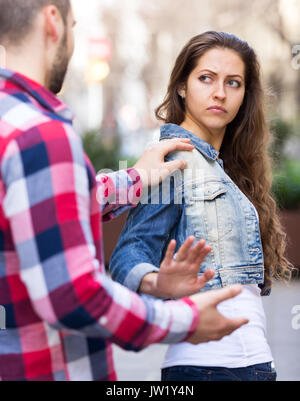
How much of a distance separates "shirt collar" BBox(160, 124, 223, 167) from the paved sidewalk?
117 inches

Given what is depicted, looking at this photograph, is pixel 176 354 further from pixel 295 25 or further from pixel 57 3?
pixel 295 25

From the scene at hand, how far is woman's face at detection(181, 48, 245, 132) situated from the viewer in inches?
93.4

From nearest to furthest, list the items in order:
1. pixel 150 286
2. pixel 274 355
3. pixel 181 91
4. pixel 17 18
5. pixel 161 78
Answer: pixel 17 18 < pixel 150 286 < pixel 181 91 < pixel 274 355 < pixel 161 78

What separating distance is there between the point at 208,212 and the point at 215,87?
50 cm

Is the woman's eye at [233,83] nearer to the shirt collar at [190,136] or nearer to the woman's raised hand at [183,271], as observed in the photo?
the shirt collar at [190,136]

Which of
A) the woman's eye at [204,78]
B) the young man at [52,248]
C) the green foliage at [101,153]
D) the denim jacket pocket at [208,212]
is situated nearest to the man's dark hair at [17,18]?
the young man at [52,248]

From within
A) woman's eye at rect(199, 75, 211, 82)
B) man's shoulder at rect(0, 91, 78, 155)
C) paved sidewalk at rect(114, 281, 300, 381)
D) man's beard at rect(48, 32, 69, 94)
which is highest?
woman's eye at rect(199, 75, 211, 82)

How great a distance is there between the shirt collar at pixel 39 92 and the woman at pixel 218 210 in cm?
45

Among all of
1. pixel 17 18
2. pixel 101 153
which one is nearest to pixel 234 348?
pixel 17 18

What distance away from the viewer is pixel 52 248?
4.30 feet

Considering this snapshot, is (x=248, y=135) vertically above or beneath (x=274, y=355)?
above

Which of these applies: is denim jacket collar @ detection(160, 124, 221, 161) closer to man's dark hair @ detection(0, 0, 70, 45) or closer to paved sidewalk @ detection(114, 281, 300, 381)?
man's dark hair @ detection(0, 0, 70, 45)

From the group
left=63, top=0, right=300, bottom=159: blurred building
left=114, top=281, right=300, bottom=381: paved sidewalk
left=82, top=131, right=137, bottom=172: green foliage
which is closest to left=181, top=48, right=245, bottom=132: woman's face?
left=114, top=281, right=300, bottom=381: paved sidewalk

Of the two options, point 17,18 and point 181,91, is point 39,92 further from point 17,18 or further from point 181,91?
point 181,91
